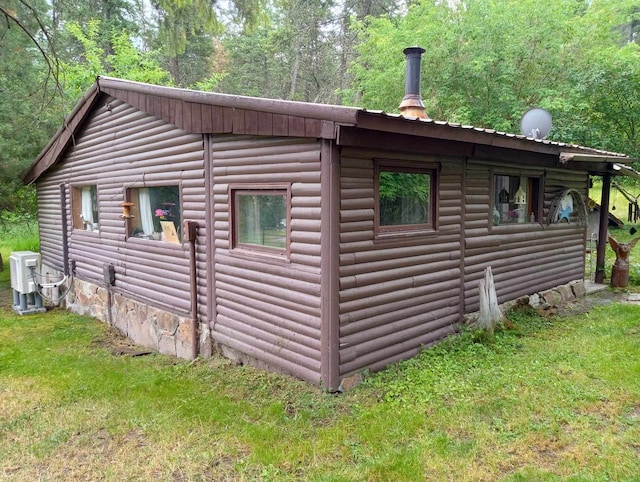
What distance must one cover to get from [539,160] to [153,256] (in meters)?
5.90

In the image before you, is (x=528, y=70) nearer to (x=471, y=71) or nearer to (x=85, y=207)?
(x=471, y=71)

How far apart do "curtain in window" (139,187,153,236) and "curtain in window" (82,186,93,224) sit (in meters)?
2.25

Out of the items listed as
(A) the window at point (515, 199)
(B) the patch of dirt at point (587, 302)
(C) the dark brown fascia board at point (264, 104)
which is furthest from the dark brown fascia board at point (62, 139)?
(B) the patch of dirt at point (587, 302)

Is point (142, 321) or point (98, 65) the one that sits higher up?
point (98, 65)

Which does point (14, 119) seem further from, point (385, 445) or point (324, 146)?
point (385, 445)

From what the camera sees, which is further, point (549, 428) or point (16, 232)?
point (16, 232)

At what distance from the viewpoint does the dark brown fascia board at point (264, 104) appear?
3.67m

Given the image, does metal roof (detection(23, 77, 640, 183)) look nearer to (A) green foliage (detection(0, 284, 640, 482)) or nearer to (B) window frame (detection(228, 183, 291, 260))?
(B) window frame (detection(228, 183, 291, 260))

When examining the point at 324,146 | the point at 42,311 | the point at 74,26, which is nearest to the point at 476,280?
the point at 324,146

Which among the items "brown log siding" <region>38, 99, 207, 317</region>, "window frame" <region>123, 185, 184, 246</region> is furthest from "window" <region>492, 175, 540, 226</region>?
"window frame" <region>123, 185, 184, 246</region>

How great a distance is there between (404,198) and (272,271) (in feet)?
5.29

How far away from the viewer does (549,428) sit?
353 centimetres

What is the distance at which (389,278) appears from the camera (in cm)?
468

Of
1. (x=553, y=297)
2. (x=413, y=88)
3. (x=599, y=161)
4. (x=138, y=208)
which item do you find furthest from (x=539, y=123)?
(x=138, y=208)
